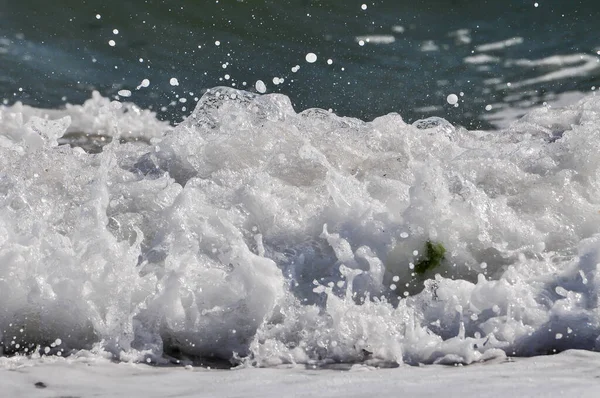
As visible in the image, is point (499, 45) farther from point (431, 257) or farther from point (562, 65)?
point (431, 257)

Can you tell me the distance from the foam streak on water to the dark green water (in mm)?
2322

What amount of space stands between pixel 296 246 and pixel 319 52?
12.6ft

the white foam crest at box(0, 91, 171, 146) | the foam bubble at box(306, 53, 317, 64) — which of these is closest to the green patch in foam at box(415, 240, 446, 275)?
the white foam crest at box(0, 91, 171, 146)

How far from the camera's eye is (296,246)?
2.46 meters

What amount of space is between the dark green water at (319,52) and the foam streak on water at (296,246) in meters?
2.32

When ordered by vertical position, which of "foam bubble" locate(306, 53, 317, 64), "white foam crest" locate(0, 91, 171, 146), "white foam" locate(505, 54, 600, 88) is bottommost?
"white foam crest" locate(0, 91, 171, 146)

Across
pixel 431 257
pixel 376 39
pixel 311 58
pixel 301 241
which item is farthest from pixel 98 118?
pixel 431 257

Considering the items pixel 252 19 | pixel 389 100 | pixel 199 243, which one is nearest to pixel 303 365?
pixel 199 243

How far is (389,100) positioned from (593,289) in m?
3.47

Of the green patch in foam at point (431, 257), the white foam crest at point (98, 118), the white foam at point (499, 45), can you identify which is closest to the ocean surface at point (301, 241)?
the green patch in foam at point (431, 257)

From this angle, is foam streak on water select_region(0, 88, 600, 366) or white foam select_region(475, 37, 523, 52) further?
white foam select_region(475, 37, 523, 52)

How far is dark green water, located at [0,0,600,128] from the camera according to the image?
5617 millimetres

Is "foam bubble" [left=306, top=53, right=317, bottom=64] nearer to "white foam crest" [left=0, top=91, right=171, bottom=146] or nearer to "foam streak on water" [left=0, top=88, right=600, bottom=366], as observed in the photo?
"white foam crest" [left=0, top=91, right=171, bottom=146]

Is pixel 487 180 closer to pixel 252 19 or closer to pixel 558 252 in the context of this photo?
pixel 558 252
